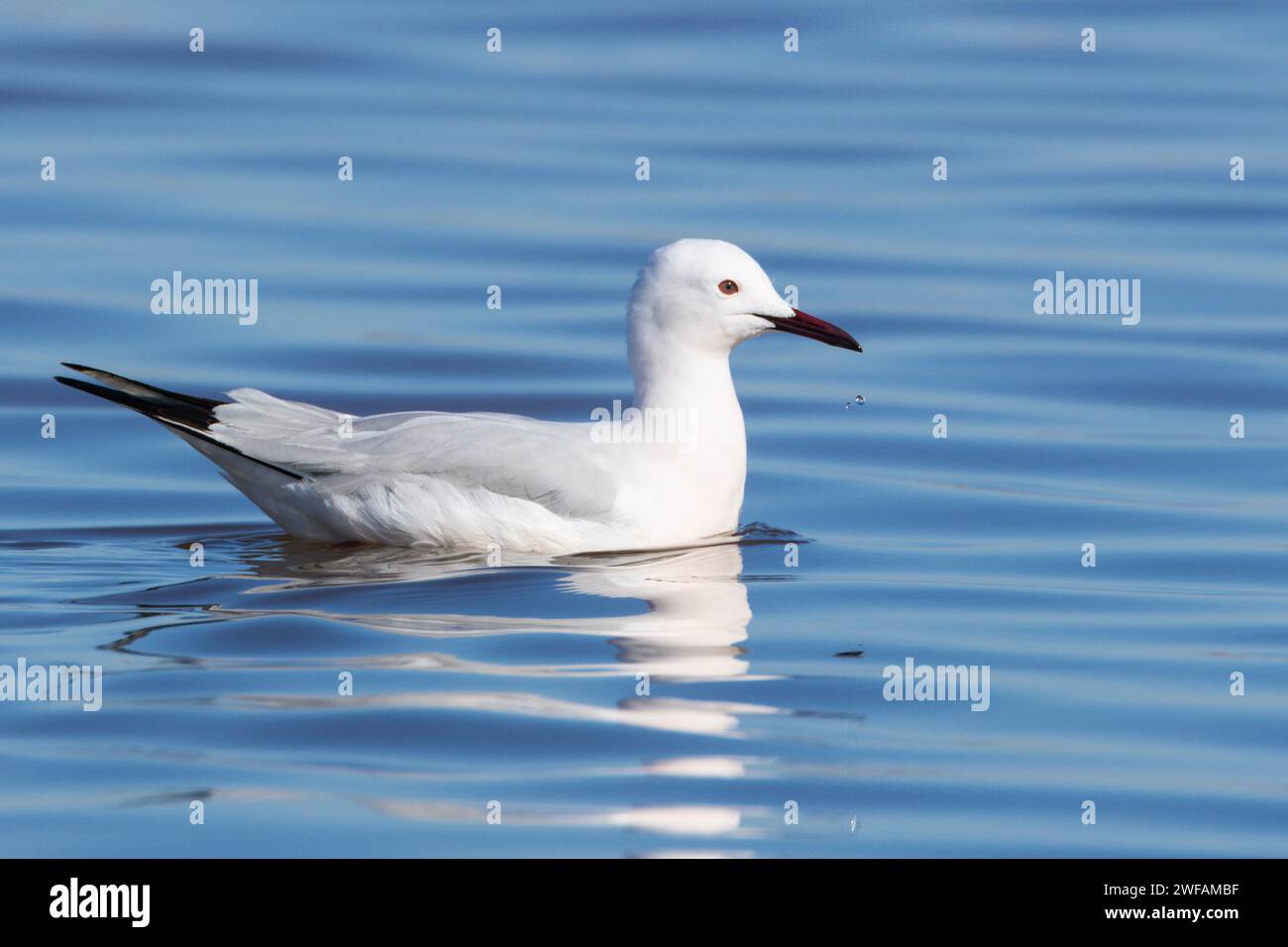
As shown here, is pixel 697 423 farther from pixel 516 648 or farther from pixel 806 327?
pixel 516 648

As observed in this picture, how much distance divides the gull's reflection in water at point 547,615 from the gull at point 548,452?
0.47ft

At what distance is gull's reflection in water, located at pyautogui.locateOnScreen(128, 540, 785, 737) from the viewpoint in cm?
833

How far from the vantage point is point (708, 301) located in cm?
1080

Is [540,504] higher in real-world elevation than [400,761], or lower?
higher

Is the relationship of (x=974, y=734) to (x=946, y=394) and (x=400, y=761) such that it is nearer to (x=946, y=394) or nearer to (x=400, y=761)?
(x=400, y=761)

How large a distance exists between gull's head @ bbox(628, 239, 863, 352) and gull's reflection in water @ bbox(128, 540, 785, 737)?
102cm

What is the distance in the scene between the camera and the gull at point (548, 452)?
10.4 meters

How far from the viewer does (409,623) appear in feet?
30.7

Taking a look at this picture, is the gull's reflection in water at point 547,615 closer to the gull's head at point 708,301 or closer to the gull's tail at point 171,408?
the gull's tail at point 171,408

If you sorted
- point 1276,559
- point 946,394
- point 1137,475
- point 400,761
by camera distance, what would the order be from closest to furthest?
point 400,761 → point 1276,559 → point 1137,475 → point 946,394

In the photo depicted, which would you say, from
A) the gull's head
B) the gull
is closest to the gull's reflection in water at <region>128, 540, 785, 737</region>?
the gull
